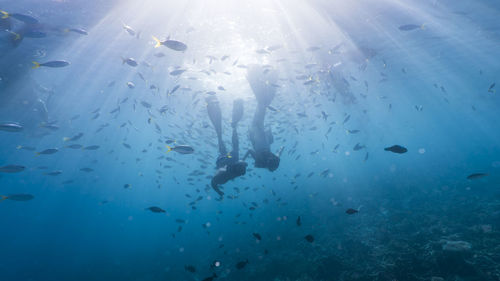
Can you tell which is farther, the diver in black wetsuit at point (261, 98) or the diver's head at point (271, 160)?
the diver in black wetsuit at point (261, 98)

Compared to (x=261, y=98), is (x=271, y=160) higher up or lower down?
lower down

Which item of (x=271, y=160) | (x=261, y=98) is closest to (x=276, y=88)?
(x=261, y=98)

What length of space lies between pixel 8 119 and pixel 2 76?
291 inches

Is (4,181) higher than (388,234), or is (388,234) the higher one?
(388,234)

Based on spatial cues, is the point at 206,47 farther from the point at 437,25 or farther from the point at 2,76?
the point at 437,25

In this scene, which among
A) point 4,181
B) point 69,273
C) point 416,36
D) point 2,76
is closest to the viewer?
point 2,76

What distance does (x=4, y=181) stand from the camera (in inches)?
1618

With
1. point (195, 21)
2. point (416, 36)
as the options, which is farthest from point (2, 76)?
point (416, 36)

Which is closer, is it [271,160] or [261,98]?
[271,160]

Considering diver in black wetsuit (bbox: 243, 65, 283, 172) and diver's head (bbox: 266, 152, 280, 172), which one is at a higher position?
diver in black wetsuit (bbox: 243, 65, 283, 172)

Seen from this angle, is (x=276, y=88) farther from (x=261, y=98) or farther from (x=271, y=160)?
(x=271, y=160)

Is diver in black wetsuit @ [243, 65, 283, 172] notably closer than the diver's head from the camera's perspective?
No

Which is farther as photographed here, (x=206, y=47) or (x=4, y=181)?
(x=4, y=181)

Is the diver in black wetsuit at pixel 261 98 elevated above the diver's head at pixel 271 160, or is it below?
above
